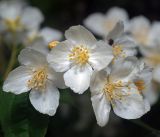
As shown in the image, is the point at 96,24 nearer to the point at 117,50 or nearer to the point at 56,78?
the point at 117,50

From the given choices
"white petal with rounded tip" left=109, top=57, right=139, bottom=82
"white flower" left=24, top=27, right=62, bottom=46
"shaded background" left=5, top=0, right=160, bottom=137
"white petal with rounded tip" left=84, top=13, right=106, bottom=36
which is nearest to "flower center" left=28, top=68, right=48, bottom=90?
"white petal with rounded tip" left=109, top=57, right=139, bottom=82

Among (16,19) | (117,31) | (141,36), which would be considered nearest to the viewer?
(117,31)

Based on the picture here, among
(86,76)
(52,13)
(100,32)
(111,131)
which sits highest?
(86,76)

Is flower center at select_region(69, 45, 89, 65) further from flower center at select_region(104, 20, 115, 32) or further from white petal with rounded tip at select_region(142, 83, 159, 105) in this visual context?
flower center at select_region(104, 20, 115, 32)

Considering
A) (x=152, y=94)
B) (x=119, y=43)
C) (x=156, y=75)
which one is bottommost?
(x=152, y=94)

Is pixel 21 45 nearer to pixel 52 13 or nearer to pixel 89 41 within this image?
pixel 89 41

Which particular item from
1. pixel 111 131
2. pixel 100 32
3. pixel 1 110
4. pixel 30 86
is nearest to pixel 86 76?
pixel 30 86

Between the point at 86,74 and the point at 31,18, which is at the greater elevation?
the point at 86,74

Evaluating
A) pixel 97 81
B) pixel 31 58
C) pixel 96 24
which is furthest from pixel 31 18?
pixel 97 81
